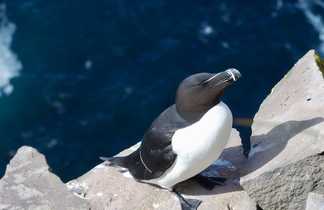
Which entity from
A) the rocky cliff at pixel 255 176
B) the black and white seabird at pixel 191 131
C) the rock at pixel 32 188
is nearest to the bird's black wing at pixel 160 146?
the black and white seabird at pixel 191 131

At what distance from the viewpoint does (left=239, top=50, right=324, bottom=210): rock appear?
5914 millimetres

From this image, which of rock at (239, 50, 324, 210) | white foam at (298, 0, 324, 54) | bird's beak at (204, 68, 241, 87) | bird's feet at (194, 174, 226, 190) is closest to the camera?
rock at (239, 50, 324, 210)

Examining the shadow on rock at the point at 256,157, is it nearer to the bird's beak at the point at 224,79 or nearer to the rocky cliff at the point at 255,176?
the rocky cliff at the point at 255,176

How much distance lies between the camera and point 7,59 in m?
13.2

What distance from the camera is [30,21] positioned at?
45.2ft

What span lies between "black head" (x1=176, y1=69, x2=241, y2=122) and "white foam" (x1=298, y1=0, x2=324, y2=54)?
706cm

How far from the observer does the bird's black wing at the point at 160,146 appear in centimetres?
621

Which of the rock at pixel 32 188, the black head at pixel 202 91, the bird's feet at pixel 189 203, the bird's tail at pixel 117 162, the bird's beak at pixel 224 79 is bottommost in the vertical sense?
the rock at pixel 32 188

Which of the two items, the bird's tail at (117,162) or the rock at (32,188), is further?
the bird's tail at (117,162)

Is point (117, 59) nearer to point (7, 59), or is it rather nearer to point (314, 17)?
point (7, 59)

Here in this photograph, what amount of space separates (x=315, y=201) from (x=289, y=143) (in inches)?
28.2

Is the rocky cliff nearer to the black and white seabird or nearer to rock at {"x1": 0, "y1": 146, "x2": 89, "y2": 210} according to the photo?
rock at {"x1": 0, "y1": 146, "x2": 89, "y2": 210}

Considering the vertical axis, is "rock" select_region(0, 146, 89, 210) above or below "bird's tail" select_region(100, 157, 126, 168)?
below

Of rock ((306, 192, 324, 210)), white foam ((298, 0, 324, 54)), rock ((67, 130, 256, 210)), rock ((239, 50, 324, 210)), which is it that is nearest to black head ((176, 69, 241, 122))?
rock ((239, 50, 324, 210))
